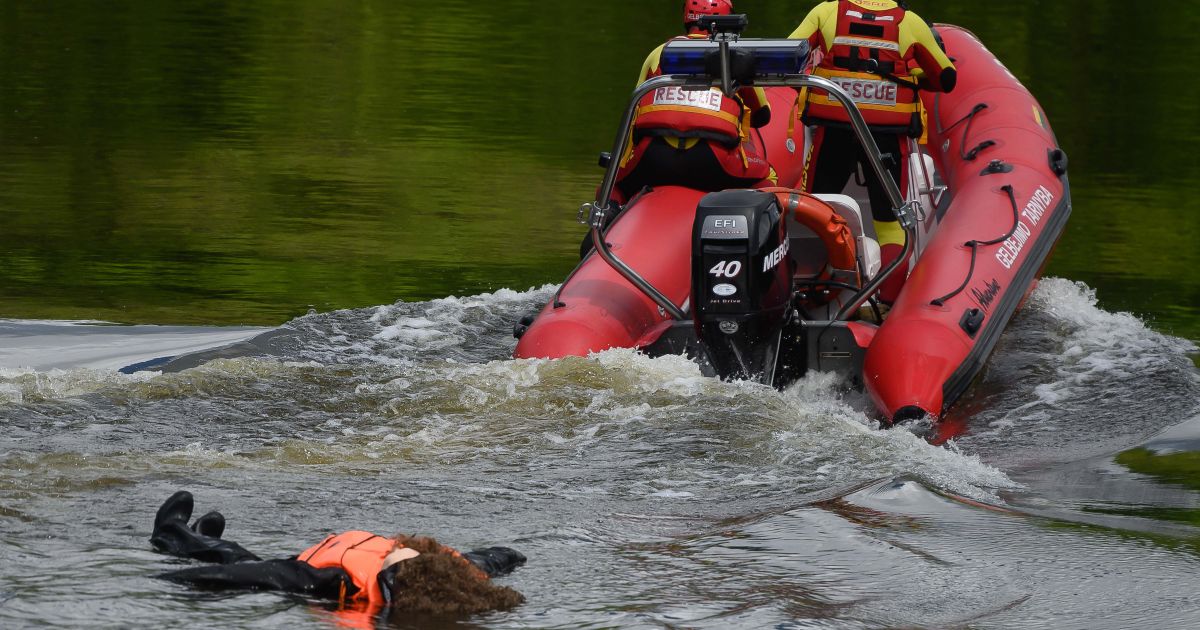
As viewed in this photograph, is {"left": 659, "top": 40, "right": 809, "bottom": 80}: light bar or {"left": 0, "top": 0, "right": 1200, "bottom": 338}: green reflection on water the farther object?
{"left": 0, "top": 0, "right": 1200, "bottom": 338}: green reflection on water

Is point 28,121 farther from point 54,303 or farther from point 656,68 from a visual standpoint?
point 656,68

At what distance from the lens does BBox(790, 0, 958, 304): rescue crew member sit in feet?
20.6

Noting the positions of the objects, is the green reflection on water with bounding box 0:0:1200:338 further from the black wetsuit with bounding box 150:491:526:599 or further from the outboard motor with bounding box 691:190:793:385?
the black wetsuit with bounding box 150:491:526:599

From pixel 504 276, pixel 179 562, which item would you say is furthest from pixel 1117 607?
pixel 504 276

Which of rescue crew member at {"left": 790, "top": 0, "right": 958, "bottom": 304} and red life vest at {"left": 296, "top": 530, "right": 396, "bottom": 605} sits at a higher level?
rescue crew member at {"left": 790, "top": 0, "right": 958, "bottom": 304}

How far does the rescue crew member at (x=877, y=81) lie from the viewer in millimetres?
6285

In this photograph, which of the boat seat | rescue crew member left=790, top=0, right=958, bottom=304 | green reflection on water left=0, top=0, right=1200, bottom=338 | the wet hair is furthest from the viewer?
green reflection on water left=0, top=0, right=1200, bottom=338

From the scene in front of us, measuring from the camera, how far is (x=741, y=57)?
516cm

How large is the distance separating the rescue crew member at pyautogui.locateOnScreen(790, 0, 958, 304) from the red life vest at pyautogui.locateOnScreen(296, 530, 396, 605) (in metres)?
3.37

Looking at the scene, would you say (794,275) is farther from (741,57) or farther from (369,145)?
(369,145)

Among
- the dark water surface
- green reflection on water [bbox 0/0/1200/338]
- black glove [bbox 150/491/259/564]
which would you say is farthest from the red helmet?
black glove [bbox 150/491/259/564]

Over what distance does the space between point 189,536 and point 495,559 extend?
619mm
